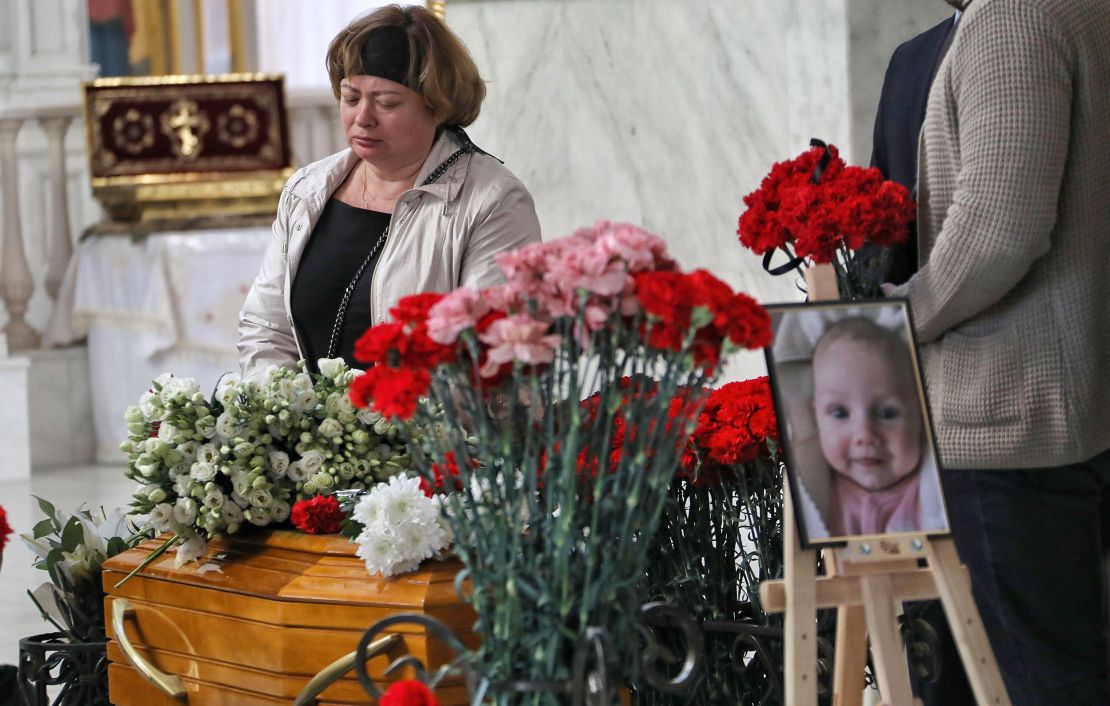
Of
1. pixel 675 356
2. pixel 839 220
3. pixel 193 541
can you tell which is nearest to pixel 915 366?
pixel 839 220

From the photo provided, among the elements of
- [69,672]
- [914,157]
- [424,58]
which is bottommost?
[69,672]

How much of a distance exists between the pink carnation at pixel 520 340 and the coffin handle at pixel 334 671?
0.70m

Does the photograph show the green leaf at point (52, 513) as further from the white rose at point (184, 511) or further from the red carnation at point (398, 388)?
the red carnation at point (398, 388)

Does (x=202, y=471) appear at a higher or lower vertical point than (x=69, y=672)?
higher

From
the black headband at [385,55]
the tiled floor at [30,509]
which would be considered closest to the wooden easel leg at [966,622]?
the black headband at [385,55]

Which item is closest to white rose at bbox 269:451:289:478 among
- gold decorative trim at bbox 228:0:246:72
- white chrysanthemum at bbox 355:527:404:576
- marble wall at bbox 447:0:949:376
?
white chrysanthemum at bbox 355:527:404:576

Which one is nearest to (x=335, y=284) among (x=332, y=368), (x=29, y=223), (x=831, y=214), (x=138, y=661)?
(x=332, y=368)

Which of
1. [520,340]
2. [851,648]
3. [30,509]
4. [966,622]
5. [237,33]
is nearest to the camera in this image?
[520,340]

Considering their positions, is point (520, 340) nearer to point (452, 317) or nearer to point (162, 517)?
point (452, 317)

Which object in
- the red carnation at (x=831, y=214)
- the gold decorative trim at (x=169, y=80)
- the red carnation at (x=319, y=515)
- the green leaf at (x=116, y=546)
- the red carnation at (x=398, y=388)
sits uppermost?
the gold decorative trim at (x=169, y=80)

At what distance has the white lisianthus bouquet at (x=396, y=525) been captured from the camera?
248 centimetres

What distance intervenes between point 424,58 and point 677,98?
199 centimetres

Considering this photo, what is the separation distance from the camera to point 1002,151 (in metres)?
2.49

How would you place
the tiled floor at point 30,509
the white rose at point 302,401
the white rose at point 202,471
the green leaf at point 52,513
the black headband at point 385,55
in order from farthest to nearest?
the tiled floor at point 30,509, the green leaf at point 52,513, the black headband at point 385,55, the white rose at point 302,401, the white rose at point 202,471
